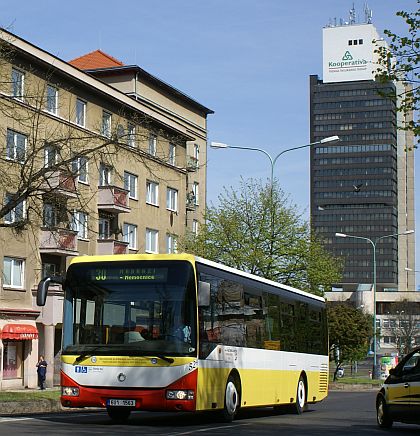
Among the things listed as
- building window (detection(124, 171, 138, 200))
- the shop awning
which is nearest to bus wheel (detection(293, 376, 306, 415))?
the shop awning

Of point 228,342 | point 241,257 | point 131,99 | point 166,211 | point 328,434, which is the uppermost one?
point 131,99

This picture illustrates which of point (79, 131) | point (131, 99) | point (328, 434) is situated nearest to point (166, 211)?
point (131, 99)

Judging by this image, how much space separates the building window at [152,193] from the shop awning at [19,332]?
51.3ft

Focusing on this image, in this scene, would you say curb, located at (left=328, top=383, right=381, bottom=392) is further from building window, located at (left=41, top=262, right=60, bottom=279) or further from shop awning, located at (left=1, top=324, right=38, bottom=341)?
shop awning, located at (left=1, top=324, right=38, bottom=341)

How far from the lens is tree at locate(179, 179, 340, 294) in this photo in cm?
4696

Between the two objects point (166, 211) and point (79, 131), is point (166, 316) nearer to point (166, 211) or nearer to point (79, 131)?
point (79, 131)

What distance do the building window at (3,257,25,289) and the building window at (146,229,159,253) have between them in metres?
13.8

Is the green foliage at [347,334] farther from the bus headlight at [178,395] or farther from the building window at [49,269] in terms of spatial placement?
the bus headlight at [178,395]

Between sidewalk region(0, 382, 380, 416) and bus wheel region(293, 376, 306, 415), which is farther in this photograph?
bus wheel region(293, 376, 306, 415)

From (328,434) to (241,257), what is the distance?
30.7m

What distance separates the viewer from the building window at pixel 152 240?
194 feet

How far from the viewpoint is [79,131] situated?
50.6m

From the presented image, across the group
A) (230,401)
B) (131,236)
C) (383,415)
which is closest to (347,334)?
(131,236)

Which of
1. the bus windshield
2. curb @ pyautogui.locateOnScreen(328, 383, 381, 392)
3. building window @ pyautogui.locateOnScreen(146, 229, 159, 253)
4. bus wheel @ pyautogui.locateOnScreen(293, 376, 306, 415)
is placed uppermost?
building window @ pyautogui.locateOnScreen(146, 229, 159, 253)
